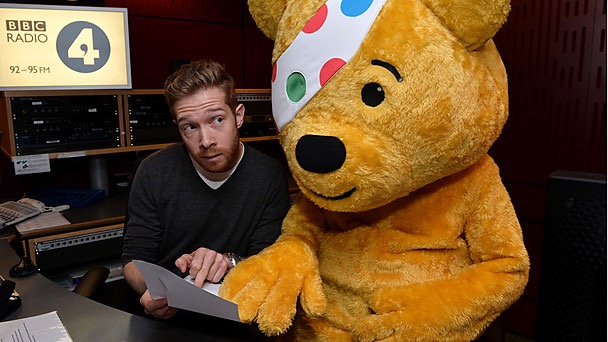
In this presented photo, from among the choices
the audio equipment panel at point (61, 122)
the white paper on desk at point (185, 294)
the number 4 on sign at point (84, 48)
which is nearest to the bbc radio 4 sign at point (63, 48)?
the number 4 on sign at point (84, 48)

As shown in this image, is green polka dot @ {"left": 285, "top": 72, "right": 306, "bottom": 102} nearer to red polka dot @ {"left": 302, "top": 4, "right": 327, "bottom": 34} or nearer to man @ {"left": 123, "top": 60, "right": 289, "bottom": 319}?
red polka dot @ {"left": 302, "top": 4, "right": 327, "bottom": 34}

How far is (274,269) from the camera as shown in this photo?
1.10 metres

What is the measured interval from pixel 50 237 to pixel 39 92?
72 cm

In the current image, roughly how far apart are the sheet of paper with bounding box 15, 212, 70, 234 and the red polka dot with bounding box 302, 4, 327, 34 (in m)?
1.87

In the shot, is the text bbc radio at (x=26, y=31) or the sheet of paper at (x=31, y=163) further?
the sheet of paper at (x=31, y=163)

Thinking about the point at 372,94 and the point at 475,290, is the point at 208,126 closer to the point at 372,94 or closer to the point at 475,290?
the point at 372,94

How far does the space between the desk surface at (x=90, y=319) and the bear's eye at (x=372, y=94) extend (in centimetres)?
71

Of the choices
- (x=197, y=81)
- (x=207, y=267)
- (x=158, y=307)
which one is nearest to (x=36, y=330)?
(x=158, y=307)

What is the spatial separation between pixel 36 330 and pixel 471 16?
1258 mm

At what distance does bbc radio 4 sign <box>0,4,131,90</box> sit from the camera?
2.30m

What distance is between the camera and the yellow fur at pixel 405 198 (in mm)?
937

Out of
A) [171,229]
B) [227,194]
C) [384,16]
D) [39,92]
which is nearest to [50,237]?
[39,92]

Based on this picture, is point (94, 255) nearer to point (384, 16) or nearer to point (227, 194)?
point (227, 194)

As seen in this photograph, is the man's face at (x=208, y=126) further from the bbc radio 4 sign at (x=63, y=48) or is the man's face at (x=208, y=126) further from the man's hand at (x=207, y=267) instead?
the bbc radio 4 sign at (x=63, y=48)
